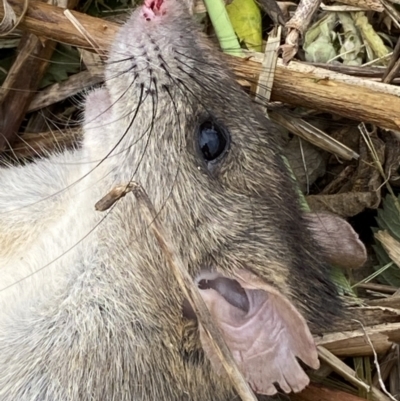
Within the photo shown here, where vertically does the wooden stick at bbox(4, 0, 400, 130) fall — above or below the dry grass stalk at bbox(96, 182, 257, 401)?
above

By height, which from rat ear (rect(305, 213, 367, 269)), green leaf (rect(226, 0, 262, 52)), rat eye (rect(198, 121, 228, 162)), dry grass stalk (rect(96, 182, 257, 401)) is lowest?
rat ear (rect(305, 213, 367, 269))

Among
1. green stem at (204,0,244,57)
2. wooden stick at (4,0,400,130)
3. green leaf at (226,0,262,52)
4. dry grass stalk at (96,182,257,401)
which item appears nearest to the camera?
dry grass stalk at (96,182,257,401)

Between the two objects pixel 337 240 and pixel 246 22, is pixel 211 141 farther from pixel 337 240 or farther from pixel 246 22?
pixel 246 22

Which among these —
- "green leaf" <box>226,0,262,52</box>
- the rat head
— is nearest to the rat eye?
the rat head

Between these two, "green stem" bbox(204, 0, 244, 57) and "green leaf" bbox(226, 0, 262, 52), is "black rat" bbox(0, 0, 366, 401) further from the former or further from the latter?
"green leaf" bbox(226, 0, 262, 52)

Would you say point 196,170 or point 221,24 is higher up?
point 221,24

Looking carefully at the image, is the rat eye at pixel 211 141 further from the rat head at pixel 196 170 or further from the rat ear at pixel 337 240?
the rat ear at pixel 337 240

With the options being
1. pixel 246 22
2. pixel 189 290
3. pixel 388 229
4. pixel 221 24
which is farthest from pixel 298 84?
pixel 189 290

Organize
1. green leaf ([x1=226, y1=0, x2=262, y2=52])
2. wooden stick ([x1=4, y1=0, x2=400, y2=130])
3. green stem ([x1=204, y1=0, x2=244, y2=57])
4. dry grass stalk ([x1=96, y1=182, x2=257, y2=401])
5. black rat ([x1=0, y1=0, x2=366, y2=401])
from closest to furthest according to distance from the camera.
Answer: dry grass stalk ([x1=96, y1=182, x2=257, y2=401])
black rat ([x1=0, y1=0, x2=366, y2=401])
wooden stick ([x1=4, y1=0, x2=400, y2=130])
green stem ([x1=204, y1=0, x2=244, y2=57])
green leaf ([x1=226, y1=0, x2=262, y2=52])

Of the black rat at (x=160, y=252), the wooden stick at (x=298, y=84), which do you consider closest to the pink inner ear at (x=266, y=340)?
the black rat at (x=160, y=252)
